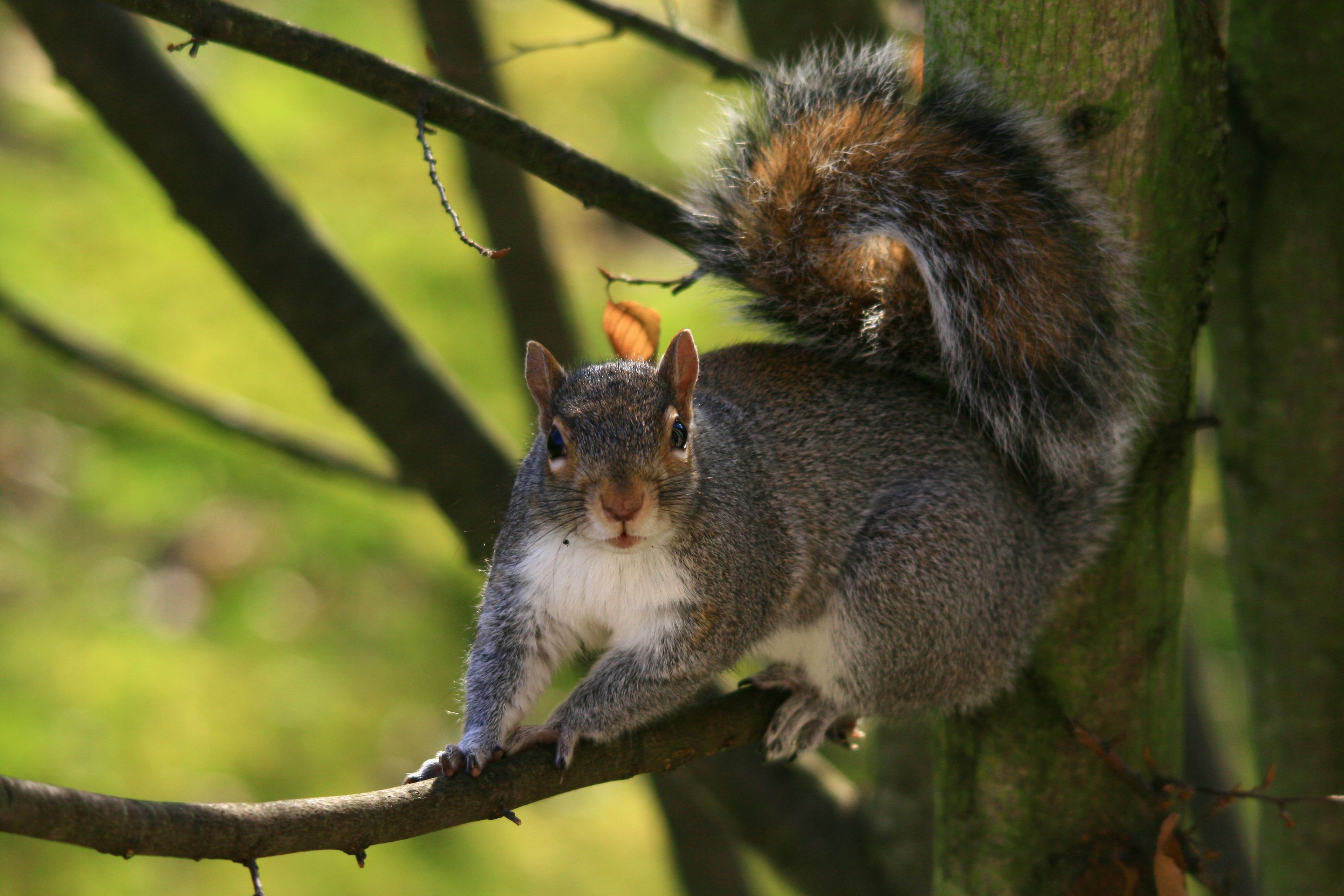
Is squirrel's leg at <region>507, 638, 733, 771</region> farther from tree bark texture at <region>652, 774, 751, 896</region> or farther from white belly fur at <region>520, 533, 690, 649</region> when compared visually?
tree bark texture at <region>652, 774, 751, 896</region>

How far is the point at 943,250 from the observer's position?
1.86 meters

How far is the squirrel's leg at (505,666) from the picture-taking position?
6.08ft

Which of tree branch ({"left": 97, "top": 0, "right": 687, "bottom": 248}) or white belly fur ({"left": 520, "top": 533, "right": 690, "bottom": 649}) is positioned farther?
white belly fur ({"left": 520, "top": 533, "right": 690, "bottom": 649})

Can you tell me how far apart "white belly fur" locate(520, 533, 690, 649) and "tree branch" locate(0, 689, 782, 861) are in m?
0.16

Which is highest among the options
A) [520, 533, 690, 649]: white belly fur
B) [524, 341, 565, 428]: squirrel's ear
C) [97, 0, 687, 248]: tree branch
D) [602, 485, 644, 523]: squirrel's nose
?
[97, 0, 687, 248]: tree branch

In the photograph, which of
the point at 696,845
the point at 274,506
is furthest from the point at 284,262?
the point at 274,506

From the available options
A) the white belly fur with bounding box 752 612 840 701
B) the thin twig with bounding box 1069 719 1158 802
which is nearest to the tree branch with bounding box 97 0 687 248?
the white belly fur with bounding box 752 612 840 701

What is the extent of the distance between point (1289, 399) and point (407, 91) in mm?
1572

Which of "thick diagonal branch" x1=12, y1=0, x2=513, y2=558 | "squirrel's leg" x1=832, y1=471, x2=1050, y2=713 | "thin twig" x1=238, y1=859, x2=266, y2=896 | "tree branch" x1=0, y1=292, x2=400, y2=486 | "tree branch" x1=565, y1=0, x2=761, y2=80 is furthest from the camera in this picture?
"tree branch" x1=0, y1=292, x2=400, y2=486

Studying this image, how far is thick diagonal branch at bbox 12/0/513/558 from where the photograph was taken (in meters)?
2.23

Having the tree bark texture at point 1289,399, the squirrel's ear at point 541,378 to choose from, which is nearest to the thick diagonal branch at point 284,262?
the squirrel's ear at point 541,378

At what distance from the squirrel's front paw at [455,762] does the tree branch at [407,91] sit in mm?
808

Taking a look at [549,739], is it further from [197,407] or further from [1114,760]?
[197,407]

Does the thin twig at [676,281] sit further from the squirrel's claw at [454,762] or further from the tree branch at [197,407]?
the tree branch at [197,407]
